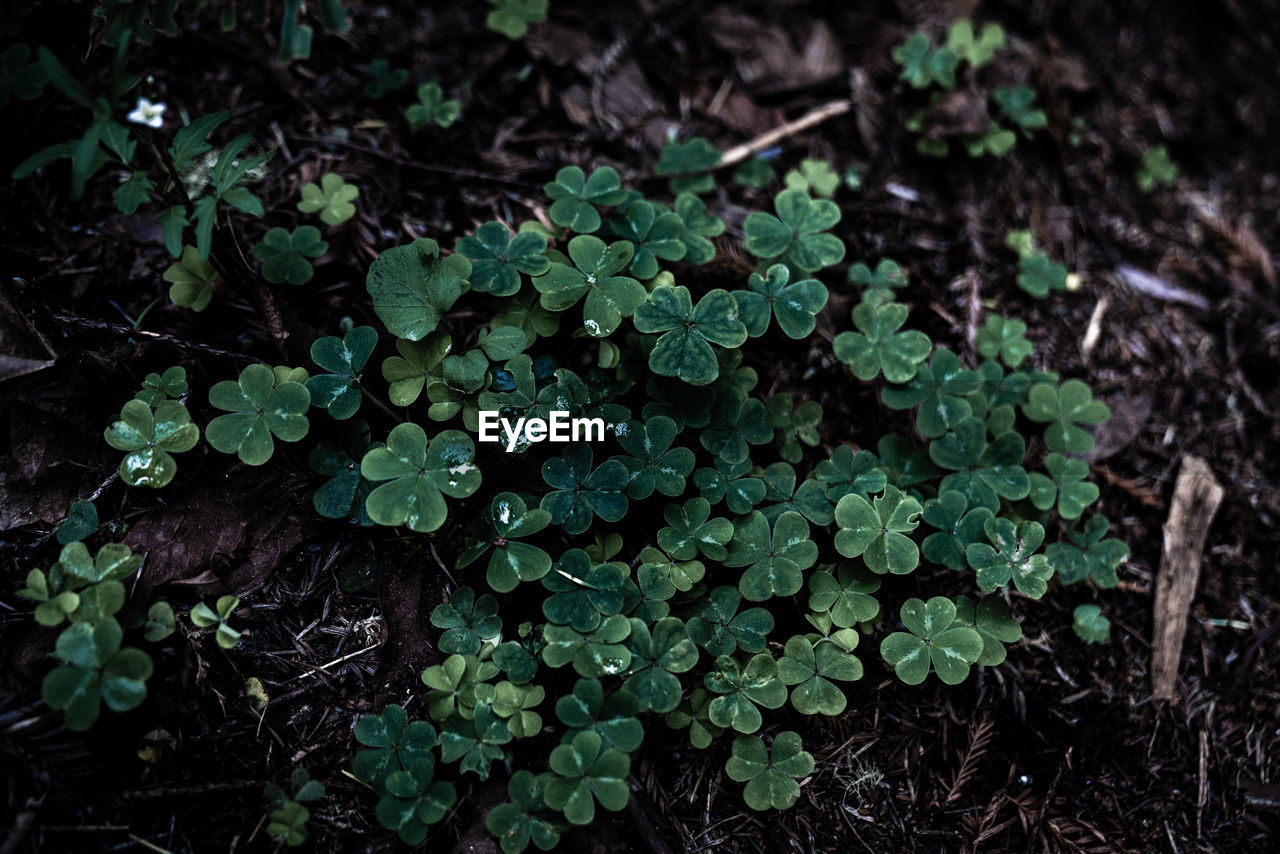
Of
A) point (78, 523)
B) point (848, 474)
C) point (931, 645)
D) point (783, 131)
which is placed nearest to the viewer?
point (78, 523)

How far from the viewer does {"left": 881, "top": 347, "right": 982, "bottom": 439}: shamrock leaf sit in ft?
9.00

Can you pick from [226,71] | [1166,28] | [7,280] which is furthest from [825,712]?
[1166,28]

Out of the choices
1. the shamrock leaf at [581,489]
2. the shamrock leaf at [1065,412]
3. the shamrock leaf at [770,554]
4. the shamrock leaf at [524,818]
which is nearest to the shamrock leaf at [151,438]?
the shamrock leaf at [581,489]

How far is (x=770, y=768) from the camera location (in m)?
2.22

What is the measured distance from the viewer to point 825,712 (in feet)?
7.39

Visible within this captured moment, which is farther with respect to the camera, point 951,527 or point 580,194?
point 580,194

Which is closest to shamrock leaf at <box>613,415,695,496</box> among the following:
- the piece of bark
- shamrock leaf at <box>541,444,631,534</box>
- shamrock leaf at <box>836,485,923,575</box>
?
shamrock leaf at <box>541,444,631,534</box>

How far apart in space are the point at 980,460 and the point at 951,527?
1.12 ft

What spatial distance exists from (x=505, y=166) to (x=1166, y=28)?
406cm

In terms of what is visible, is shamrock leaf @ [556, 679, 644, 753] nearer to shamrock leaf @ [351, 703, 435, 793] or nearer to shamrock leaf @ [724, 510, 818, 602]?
shamrock leaf @ [351, 703, 435, 793]

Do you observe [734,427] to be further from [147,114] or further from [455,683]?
[147,114]

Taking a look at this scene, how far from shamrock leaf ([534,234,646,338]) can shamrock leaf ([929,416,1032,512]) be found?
126cm

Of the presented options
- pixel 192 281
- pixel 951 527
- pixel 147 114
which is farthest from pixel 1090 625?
pixel 147 114

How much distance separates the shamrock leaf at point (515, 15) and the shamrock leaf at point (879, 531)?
2.47 meters
